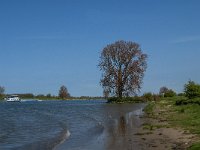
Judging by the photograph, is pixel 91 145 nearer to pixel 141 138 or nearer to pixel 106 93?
pixel 141 138

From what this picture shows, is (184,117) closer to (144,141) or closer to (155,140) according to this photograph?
(155,140)

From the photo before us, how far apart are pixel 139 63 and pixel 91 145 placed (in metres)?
73.9

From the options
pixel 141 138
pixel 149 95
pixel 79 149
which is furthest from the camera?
pixel 149 95

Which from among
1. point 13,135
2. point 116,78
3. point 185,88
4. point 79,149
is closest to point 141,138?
→ point 79,149

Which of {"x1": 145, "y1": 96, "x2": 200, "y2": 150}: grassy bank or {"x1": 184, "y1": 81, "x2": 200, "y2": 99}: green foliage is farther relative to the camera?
{"x1": 184, "y1": 81, "x2": 200, "y2": 99}: green foliage

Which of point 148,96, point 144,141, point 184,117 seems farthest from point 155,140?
point 148,96

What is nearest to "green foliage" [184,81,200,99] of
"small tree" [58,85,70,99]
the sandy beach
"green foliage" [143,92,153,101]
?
the sandy beach

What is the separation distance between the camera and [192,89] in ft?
189

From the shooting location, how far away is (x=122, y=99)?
316ft

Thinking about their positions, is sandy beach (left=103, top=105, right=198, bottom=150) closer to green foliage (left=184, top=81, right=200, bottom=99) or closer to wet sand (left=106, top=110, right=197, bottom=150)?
wet sand (left=106, top=110, right=197, bottom=150)

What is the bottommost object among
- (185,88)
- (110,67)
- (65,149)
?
(65,149)

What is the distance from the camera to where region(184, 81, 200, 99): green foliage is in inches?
2255

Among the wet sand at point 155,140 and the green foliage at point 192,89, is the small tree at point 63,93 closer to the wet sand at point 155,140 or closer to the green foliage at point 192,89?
the green foliage at point 192,89

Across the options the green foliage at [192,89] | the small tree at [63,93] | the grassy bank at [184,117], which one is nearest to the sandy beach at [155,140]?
the grassy bank at [184,117]
